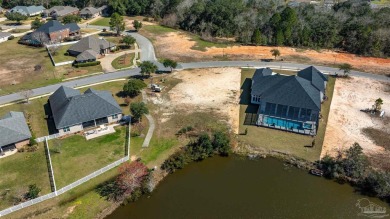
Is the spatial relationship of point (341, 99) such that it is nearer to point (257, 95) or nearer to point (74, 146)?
point (257, 95)

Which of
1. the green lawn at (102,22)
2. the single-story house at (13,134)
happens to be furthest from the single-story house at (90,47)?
the single-story house at (13,134)

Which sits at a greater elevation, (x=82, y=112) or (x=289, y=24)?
(x=289, y=24)

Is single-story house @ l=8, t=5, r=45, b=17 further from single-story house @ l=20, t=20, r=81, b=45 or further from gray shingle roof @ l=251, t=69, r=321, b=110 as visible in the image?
gray shingle roof @ l=251, t=69, r=321, b=110

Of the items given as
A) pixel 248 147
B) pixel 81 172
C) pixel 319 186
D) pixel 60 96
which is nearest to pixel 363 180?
pixel 319 186

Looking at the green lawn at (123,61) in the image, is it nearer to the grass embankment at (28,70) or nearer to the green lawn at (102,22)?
the grass embankment at (28,70)

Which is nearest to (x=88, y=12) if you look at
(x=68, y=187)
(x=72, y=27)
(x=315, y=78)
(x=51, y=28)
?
(x=72, y=27)

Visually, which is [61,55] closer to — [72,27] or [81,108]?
[72,27]
